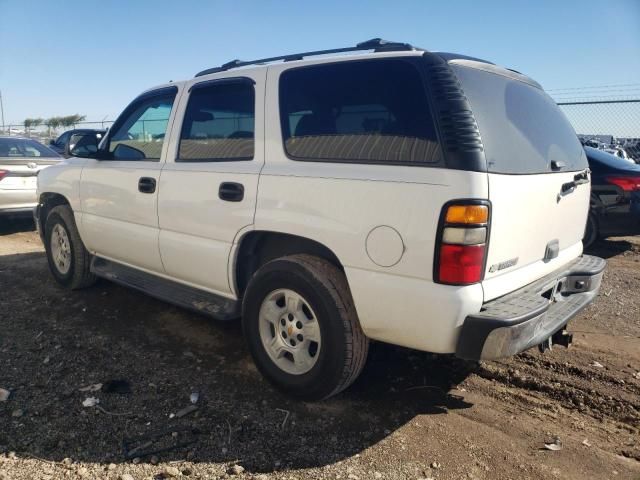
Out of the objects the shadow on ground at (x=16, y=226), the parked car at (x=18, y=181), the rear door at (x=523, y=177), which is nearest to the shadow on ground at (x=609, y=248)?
the rear door at (x=523, y=177)

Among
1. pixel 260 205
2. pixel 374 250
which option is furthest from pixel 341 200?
→ pixel 260 205

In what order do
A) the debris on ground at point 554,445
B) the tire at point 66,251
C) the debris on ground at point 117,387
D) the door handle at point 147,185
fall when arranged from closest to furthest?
the debris on ground at point 554,445 → the debris on ground at point 117,387 → the door handle at point 147,185 → the tire at point 66,251

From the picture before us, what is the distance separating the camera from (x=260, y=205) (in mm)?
3062

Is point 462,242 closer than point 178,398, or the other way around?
point 462,242

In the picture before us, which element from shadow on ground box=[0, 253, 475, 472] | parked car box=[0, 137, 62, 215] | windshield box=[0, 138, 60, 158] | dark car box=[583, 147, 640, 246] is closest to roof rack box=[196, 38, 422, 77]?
shadow on ground box=[0, 253, 475, 472]

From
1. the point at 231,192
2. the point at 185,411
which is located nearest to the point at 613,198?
the point at 231,192

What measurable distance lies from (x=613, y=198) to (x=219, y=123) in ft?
18.0

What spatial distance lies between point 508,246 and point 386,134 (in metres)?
0.85

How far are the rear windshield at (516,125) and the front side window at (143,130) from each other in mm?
2389

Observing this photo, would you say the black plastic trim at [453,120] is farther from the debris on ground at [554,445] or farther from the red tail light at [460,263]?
the debris on ground at [554,445]

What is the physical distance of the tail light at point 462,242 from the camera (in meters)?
2.32

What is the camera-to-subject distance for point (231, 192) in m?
3.22

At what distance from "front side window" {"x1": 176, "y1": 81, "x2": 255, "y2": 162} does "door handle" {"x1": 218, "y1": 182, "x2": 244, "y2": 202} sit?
0.62 ft

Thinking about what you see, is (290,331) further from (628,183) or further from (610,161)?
(610,161)
